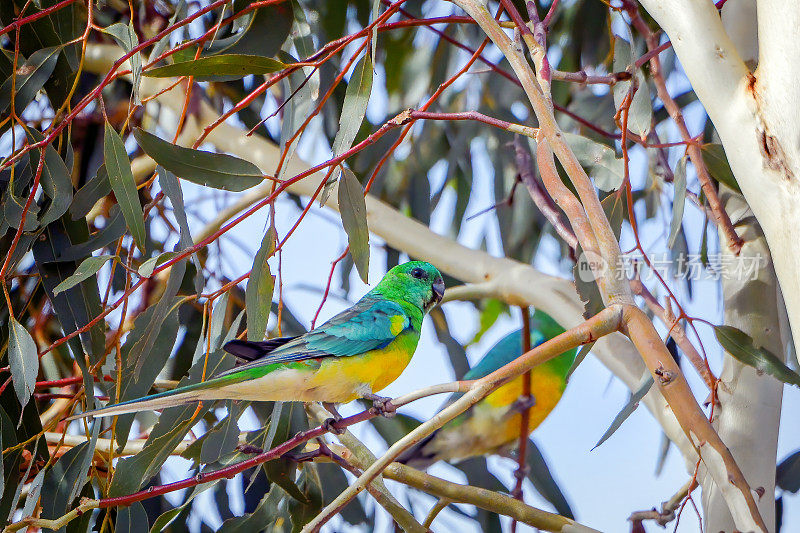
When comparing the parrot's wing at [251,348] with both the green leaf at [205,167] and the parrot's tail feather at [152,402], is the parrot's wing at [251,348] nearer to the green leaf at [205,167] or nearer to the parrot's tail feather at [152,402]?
the parrot's tail feather at [152,402]

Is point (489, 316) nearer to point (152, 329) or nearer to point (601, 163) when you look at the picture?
point (601, 163)

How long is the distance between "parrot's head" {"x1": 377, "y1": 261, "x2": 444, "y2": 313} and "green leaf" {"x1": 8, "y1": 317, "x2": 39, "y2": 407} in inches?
23.8

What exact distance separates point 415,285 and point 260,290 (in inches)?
14.8

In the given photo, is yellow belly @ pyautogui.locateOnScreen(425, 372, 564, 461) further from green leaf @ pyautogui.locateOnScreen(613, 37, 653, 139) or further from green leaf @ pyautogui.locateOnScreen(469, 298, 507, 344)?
green leaf @ pyautogui.locateOnScreen(469, 298, 507, 344)

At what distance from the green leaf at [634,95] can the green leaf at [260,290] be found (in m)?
0.66

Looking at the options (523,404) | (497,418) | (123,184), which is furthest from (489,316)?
(123,184)

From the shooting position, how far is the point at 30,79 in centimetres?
151

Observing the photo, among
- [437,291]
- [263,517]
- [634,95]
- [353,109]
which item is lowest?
[263,517]

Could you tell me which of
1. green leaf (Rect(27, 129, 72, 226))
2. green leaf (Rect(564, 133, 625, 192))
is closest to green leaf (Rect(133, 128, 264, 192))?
green leaf (Rect(27, 129, 72, 226))

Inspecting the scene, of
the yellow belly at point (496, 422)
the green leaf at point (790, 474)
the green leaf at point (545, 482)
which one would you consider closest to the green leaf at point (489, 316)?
the green leaf at point (545, 482)

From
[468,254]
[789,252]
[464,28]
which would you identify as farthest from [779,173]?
[464,28]

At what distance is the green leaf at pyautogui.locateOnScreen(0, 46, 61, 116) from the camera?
1.50 metres

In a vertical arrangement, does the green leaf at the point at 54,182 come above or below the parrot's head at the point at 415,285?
above

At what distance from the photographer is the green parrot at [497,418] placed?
A: 1.89 metres
